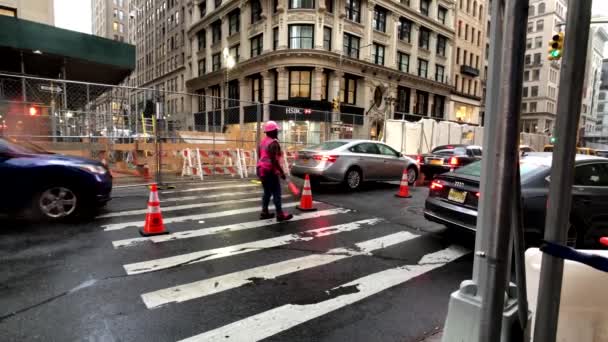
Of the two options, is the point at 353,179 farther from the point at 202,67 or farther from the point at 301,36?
the point at 202,67

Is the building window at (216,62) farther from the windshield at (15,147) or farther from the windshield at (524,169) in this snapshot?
the windshield at (524,169)

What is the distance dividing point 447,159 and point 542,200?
918 centimetres

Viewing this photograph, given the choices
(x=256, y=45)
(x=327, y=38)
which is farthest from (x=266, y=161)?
(x=256, y=45)

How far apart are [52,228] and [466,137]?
25.9m

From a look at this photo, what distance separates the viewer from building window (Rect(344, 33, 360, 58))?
3291 centimetres

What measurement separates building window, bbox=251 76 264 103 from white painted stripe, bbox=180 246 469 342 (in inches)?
1228

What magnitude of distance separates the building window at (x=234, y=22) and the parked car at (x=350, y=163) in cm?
3047

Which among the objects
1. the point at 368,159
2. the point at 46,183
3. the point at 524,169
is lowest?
the point at 46,183

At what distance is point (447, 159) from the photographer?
13.6 meters

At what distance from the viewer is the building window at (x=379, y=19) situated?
35.1m

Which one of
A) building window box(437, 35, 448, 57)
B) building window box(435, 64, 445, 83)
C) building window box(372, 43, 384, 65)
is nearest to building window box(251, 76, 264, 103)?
building window box(372, 43, 384, 65)

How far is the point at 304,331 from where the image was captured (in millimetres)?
3090

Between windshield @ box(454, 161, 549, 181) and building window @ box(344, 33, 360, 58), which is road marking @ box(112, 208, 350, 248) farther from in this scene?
building window @ box(344, 33, 360, 58)

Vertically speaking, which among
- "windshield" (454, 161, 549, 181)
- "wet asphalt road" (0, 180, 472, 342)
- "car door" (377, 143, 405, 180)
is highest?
"windshield" (454, 161, 549, 181)
